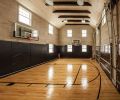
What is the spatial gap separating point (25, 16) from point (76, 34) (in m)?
12.3

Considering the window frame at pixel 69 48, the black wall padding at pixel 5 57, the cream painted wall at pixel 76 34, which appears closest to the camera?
the black wall padding at pixel 5 57

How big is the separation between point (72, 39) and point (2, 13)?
15.2 m

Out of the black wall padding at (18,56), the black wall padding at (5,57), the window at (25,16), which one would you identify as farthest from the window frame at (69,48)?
the black wall padding at (5,57)

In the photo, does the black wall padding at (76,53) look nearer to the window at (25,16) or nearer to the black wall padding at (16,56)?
the black wall padding at (16,56)

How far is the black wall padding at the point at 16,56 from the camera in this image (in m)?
7.66

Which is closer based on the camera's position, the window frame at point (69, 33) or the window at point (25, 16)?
the window at point (25, 16)

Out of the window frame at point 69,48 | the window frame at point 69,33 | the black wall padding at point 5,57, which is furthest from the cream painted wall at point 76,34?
the black wall padding at point 5,57

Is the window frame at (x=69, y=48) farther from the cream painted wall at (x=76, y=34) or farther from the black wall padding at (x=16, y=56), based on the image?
the black wall padding at (x=16, y=56)

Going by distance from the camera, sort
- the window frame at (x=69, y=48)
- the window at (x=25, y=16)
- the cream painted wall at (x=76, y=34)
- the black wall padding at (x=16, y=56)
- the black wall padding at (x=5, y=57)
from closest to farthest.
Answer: the black wall padding at (x=5, y=57) → the black wall padding at (x=16, y=56) → the window at (x=25, y=16) → the cream painted wall at (x=76, y=34) → the window frame at (x=69, y=48)

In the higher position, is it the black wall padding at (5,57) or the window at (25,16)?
the window at (25,16)

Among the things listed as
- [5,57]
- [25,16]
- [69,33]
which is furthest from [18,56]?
[69,33]

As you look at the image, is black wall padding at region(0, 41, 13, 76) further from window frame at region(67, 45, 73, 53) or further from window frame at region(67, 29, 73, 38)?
window frame at region(67, 29, 73, 38)

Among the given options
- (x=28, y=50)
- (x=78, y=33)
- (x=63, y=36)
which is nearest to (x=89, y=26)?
(x=78, y=33)

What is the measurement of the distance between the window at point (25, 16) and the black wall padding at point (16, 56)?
1328 millimetres
